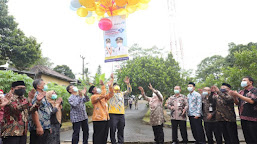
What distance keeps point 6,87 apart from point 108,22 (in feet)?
16.9

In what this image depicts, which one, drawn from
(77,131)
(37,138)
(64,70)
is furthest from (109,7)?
(64,70)

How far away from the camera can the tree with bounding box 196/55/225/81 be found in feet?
111

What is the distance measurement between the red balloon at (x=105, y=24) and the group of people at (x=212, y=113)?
2.11 m

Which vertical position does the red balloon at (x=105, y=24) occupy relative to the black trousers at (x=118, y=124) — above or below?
above

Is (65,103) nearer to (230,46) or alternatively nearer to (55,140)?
(55,140)

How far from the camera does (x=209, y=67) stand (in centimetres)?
3550

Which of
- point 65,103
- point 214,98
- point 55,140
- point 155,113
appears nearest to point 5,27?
point 65,103

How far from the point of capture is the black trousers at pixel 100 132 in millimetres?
4301

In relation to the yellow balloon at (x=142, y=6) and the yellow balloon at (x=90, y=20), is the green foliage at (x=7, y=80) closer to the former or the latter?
the yellow balloon at (x=90, y=20)

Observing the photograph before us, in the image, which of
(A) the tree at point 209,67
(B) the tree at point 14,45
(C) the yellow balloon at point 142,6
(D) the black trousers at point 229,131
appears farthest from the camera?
(A) the tree at point 209,67

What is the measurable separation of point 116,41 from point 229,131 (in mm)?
3922

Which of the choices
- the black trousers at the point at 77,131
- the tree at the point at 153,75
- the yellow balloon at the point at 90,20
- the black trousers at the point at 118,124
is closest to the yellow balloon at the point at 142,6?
the yellow balloon at the point at 90,20

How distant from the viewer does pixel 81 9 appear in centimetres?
544

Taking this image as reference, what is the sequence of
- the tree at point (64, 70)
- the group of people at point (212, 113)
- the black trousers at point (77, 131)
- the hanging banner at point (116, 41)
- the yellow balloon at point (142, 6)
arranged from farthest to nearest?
the tree at point (64, 70) < the yellow balloon at point (142, 6) < the hanging banner at point (116, 41) < the black trousers at point (77, 131) < the group of people at point (212, 113)
